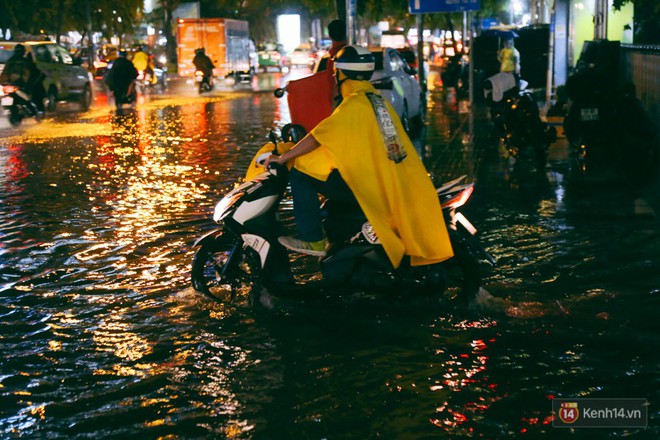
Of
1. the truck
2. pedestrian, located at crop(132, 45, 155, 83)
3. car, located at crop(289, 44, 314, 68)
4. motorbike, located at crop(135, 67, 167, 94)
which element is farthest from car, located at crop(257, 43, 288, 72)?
pedestrian, located at crop(132, 45, 155, 83)

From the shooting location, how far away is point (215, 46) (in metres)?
48.7

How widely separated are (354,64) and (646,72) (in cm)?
951

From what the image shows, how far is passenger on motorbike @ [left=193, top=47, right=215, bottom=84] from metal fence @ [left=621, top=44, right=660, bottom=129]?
2326 centimetres

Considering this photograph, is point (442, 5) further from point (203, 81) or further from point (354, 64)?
point (354, 64)

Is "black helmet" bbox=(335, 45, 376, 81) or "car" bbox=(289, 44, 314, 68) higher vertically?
"black helmet" bbox=(335, 45, 376, 81)

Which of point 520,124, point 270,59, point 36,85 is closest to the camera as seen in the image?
point 520,124

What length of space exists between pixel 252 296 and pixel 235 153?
9.89 metres

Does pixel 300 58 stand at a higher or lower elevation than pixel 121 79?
lower

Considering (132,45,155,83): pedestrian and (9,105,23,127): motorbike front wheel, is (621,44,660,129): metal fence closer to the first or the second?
(9,105,23,127): motorbike front wheel

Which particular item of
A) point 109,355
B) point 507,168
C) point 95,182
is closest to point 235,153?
point 95,182

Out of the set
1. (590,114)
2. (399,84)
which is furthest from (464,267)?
(399,84)

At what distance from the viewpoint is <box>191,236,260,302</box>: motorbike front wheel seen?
714cm

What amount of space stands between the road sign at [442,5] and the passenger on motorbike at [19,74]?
10.9 m

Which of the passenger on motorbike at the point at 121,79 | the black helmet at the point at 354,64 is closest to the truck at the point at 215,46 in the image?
the passenger on motorbike at the point at 121,79
